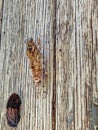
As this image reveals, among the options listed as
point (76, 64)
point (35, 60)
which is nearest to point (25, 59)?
point (35, 60)

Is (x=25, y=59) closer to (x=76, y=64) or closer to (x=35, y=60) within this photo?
(x=35, y=60)

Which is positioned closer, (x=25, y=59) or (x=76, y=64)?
(x=76, y=64)

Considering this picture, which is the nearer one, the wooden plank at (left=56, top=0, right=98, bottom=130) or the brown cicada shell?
the wooden plank at (left=56, top=0, right=98, bottom=130)

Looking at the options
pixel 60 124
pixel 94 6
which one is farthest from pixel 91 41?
pixel 60 124

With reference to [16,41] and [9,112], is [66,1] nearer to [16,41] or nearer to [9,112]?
[16,41]
